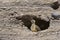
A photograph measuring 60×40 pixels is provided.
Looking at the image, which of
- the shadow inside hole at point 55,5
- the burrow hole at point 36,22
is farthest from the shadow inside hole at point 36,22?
the shadow inside hole at point 55,5

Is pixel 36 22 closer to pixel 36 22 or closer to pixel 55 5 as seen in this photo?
pixel 36 22

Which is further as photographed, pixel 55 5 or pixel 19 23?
pixel 55 5

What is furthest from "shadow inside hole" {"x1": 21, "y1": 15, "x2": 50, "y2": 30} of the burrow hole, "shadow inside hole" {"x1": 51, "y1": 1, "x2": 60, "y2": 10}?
"shadow inside hole" {"x1": 51, "y1": 1, "x2": 60, "y2": 10}

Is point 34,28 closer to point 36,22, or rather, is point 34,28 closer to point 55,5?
point 36,22

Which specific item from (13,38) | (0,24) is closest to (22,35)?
(13,38)

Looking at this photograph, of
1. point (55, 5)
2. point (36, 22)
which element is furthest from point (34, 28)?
point (55, 5)

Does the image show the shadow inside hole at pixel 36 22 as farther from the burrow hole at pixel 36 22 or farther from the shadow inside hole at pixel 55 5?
the shadow inside hole at pixel 55 5

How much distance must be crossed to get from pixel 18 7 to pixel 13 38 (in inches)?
10.2

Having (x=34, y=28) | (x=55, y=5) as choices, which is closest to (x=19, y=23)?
(x=34, y=28)

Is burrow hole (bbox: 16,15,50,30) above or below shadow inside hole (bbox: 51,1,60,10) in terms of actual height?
below

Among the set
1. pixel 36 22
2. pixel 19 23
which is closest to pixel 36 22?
pixel 36 22

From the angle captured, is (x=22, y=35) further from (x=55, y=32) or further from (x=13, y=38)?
(x=55, y=32)

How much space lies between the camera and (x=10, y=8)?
1.21 metres

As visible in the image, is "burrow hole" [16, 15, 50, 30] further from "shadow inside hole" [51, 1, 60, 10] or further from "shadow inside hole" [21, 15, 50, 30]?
"shadow inside hole" [51, 1, 60, 10]
